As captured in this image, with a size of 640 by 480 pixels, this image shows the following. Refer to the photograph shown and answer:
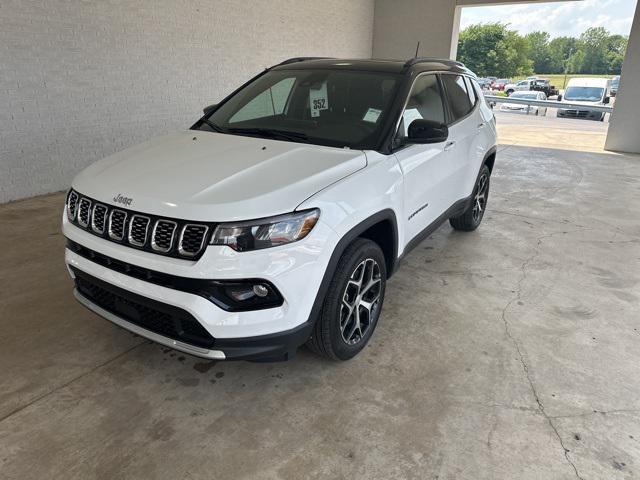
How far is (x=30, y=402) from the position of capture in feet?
7.82

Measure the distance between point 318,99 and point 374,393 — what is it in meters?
1.96

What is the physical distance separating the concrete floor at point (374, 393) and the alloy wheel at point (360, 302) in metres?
0.18

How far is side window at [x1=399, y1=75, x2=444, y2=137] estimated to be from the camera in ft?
9.89

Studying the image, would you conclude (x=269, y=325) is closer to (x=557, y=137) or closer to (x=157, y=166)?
(x=157, y=166)

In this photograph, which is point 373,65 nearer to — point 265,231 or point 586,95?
point 265,231

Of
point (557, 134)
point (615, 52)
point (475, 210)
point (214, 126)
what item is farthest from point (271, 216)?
point (615, 52)

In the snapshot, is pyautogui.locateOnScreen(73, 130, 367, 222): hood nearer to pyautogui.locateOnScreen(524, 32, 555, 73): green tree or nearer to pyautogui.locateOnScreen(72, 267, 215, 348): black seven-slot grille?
pyautogui.locateOnScreen(72, 267, 215, 348): black seven-slot grille

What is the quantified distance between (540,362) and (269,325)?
5.65ft

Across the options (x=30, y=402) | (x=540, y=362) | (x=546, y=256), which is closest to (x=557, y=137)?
(x=546, y=256)

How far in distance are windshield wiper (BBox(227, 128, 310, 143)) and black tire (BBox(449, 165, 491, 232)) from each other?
2.35 metres

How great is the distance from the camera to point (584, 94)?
18672mm

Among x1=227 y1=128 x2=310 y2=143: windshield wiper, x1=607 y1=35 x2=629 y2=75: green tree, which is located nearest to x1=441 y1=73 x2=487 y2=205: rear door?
x1=227 y1=128 x2=310 y2=143: windshield wiper

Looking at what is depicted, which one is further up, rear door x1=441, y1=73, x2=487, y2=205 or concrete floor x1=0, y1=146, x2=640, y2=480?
rear door x1=441, y1=73, x2=487, y2=205

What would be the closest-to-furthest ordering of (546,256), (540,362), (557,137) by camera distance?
A: (540,362) < (546,256) < (557,137)
